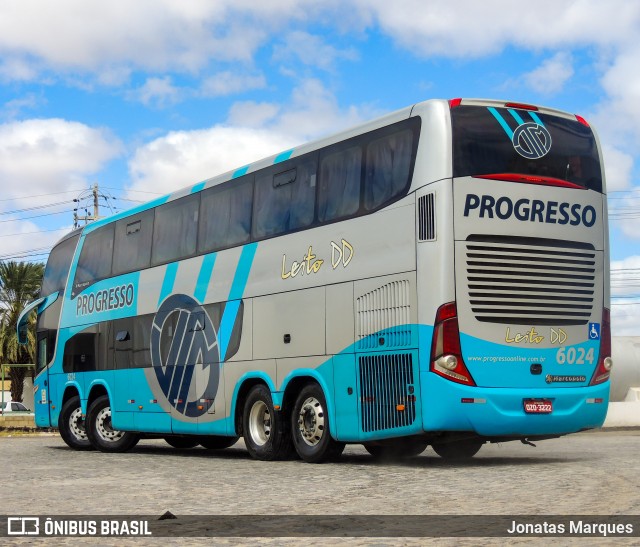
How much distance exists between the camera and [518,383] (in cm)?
1355

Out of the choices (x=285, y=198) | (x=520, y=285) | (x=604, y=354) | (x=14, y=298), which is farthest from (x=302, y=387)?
(x=14, y=298)

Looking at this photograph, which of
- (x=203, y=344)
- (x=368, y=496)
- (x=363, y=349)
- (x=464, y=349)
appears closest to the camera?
(x=368, y=496)

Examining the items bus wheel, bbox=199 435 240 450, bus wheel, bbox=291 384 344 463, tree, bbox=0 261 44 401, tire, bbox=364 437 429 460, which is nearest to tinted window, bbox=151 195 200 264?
bus wheel, bbox=199 435 240 450

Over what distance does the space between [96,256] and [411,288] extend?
9.38 meters

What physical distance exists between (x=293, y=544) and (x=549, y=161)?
7803mm

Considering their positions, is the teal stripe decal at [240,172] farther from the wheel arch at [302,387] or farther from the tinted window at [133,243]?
the wheel arch at [302,387]

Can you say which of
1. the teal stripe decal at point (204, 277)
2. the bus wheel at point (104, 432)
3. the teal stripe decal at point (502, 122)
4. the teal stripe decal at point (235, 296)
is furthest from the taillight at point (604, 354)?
the bus wheel at point (104, 432)

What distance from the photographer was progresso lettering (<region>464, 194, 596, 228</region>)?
13422 mm

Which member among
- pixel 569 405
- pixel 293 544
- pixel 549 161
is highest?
pixel 549 161

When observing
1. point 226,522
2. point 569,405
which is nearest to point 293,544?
point 226,522

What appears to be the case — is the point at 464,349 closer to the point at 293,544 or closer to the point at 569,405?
the point at 569,405

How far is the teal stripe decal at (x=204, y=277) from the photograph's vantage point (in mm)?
17594

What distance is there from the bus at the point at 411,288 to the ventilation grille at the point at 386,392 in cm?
2

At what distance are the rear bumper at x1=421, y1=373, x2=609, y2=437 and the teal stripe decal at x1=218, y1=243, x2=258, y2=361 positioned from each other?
433 cm
